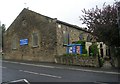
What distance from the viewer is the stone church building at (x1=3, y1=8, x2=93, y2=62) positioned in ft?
84.7

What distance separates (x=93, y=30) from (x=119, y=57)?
3338mm

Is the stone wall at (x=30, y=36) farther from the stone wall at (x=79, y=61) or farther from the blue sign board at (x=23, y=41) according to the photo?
the stone wall at (x=79, y=61)

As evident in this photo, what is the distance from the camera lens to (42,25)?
1065 inches

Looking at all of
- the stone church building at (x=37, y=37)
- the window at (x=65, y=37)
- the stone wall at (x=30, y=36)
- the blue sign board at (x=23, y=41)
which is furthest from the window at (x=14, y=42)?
the window at (x=65, y=37)

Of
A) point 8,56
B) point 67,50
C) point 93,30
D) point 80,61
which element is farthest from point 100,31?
point 8,56

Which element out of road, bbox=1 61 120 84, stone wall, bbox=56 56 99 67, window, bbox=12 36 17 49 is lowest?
road, bbox=1 61 120 84

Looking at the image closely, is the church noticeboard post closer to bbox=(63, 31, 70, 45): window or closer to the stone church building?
the stone church building

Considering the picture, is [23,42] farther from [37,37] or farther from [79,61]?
[79,61]

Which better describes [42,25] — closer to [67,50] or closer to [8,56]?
[67,50]

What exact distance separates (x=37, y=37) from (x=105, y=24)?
12.1m

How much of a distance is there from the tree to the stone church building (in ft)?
15.6

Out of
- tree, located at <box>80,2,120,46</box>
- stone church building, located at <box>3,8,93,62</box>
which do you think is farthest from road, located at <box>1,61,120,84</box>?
stone church building, located at <box>3,8,93,62</box>

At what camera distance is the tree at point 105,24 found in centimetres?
1772

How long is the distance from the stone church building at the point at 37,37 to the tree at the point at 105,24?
4.77 m
